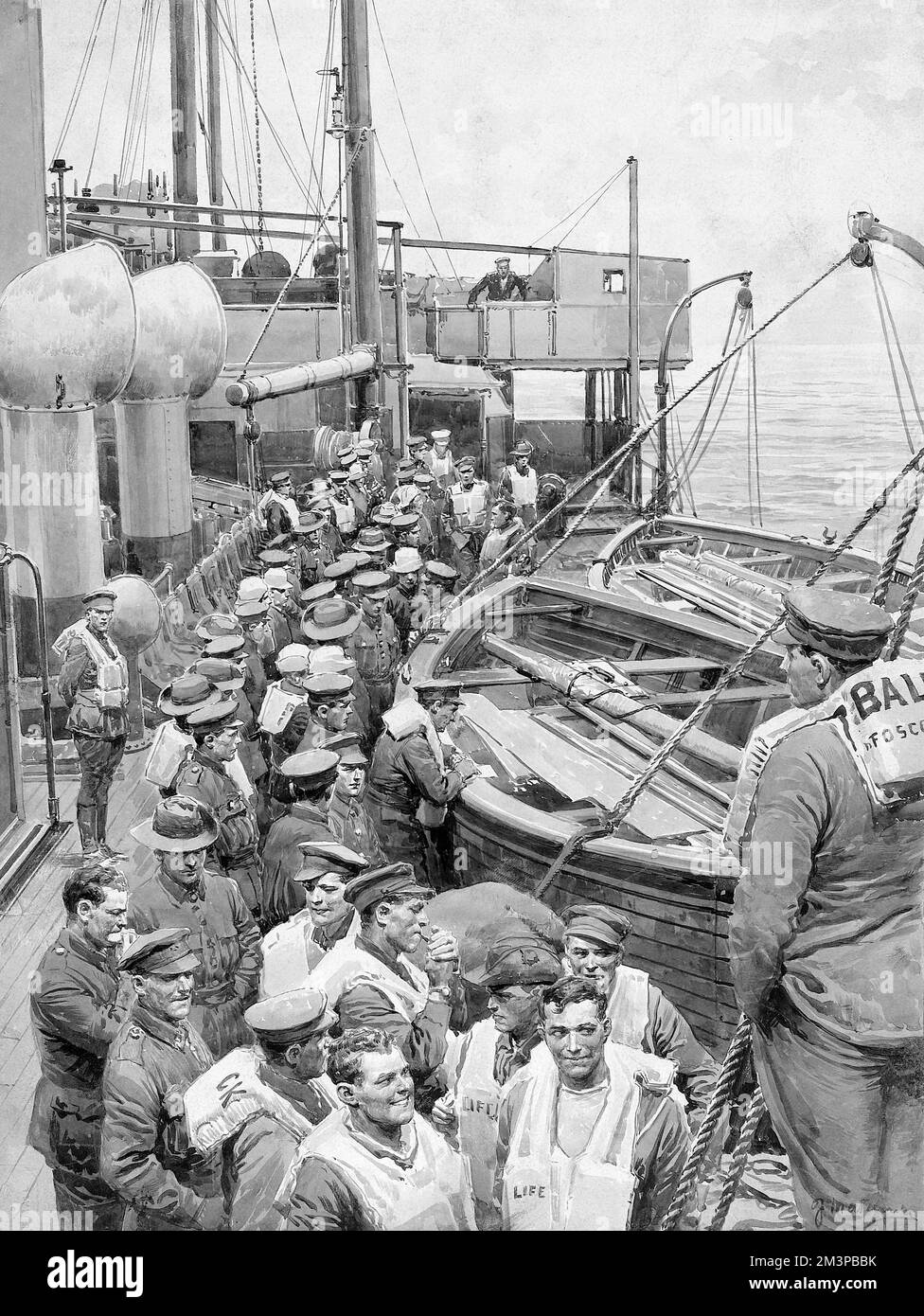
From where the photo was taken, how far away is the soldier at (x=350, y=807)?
483 cm

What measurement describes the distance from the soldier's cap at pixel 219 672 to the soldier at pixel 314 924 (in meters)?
1.75

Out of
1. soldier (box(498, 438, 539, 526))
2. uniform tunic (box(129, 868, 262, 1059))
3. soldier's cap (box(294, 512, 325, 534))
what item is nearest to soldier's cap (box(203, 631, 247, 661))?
uniform tunic (box(129, 868, 262, 1059))

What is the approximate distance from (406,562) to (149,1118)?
17.1 feet

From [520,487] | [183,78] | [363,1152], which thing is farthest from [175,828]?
[520,487]

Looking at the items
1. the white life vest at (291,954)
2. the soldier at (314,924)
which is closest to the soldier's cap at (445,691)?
the soldier at (314,924)

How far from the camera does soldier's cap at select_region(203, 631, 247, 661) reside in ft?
20.8

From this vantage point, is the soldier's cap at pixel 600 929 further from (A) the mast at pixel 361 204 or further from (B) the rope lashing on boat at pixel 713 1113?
(A) the mast at pixel 361 204

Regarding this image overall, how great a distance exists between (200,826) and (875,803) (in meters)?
1.97

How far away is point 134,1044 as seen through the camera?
3.35 meters

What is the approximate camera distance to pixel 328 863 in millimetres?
4074

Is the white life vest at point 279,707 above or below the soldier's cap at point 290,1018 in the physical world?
above
